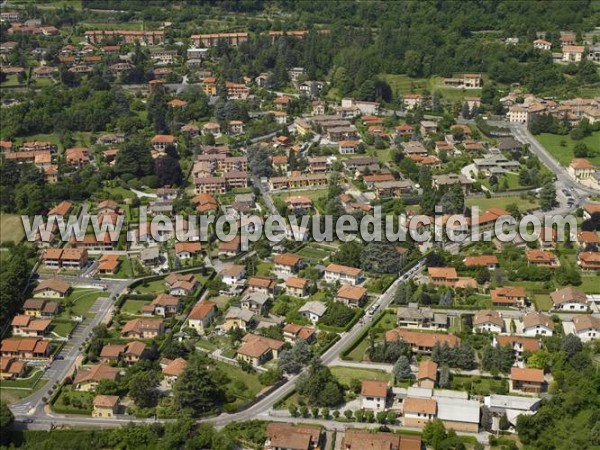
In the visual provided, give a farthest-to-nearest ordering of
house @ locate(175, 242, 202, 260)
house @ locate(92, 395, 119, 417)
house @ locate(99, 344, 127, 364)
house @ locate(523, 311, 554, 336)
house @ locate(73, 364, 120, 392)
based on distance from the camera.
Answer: house @ locate(175, 242, 202, 260), house @ locate(523, 311, 554, 336), house @ locate(99, 344, 127, 364), house @ locate(73, 364, 120, 392), house @ locate(92, 395, 119, 417)

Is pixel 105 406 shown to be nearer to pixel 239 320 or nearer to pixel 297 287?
pixel 239 320

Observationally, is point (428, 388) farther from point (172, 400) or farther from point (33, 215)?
point (33, 215)

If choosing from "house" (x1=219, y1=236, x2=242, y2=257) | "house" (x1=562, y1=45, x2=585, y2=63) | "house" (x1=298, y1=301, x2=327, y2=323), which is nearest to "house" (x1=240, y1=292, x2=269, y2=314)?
"house" (x1=298, y1=301, x2=327, y2=323)

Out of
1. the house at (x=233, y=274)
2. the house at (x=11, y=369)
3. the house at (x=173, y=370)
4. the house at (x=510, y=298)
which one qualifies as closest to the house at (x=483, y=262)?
the house at (x=510, y=298)

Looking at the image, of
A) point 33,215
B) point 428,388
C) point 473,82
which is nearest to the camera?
point 428,388

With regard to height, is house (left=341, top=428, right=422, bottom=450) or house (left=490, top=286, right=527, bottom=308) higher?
house (left=490, top=286, right=527, bottom=308)

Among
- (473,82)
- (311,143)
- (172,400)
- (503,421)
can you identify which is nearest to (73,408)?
(172,400)

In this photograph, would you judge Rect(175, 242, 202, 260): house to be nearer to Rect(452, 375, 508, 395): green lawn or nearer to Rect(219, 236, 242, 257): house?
Rect(219, 236, 242, 257): house
